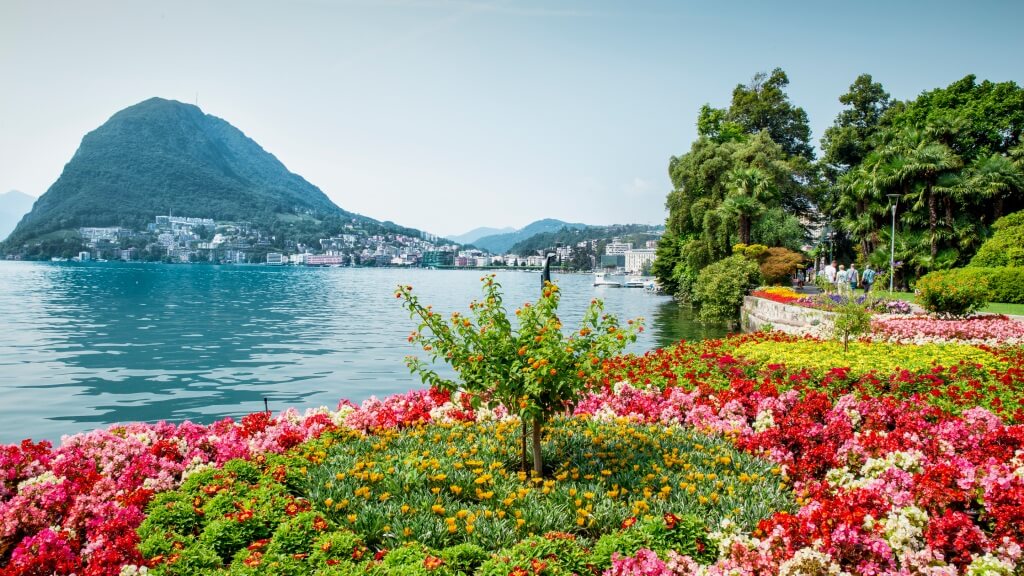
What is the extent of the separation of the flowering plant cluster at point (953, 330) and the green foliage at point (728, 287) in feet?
46.5

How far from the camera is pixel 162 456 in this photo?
6.09 m

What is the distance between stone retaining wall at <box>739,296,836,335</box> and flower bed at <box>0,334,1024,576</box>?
10.8 metres

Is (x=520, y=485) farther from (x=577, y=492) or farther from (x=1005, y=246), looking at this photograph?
(x=1005, y=246)

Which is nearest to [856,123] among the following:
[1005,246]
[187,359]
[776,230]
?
[776,230]

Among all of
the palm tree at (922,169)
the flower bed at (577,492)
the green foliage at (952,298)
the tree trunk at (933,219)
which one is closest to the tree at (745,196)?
the palm tree at (922,169)

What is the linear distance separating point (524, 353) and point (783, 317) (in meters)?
20.6

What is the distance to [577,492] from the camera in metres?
5.15

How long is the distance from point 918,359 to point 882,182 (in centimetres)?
2694

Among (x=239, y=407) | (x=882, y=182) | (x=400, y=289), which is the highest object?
(x=882, y=182)

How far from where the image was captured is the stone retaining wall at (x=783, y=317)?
20.0 meters

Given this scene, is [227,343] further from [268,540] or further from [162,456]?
[268,540]

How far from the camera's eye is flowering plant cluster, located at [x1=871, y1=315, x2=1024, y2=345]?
15.1 metres

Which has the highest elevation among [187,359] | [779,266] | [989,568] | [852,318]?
[779,266]

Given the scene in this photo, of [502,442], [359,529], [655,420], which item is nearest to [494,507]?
[359,529]
